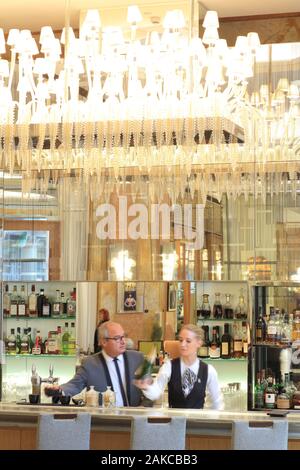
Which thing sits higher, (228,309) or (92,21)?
(92,21)

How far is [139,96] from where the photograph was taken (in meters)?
6.00

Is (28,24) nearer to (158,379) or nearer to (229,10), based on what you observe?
(229,10)

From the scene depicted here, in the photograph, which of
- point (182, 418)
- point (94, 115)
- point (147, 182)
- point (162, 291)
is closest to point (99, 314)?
point (162, 291)

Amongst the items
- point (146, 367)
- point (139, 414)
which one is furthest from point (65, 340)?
point (139, 414)

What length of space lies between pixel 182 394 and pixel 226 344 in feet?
1.85

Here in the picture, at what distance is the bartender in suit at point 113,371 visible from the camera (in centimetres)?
698

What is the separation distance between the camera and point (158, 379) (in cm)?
689

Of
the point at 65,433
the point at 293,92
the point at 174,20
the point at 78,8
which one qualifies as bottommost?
the point at 65,433

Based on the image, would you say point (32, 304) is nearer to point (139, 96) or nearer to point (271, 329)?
point (271, 329)

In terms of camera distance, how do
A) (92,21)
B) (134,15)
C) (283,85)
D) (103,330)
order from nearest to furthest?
1. (92,21)
2. (134,15)
3. (283,85)
4. (103,330)

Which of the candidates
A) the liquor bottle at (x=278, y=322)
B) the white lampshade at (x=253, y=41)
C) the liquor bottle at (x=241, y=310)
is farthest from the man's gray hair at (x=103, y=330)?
the white lampshade at (x=253, y=41)

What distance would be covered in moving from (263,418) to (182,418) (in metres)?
0.55

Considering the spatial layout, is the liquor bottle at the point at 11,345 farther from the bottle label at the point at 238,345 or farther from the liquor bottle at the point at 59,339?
the bottle label at the point at 238,345

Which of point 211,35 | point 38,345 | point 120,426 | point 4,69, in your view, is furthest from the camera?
point 38,345
